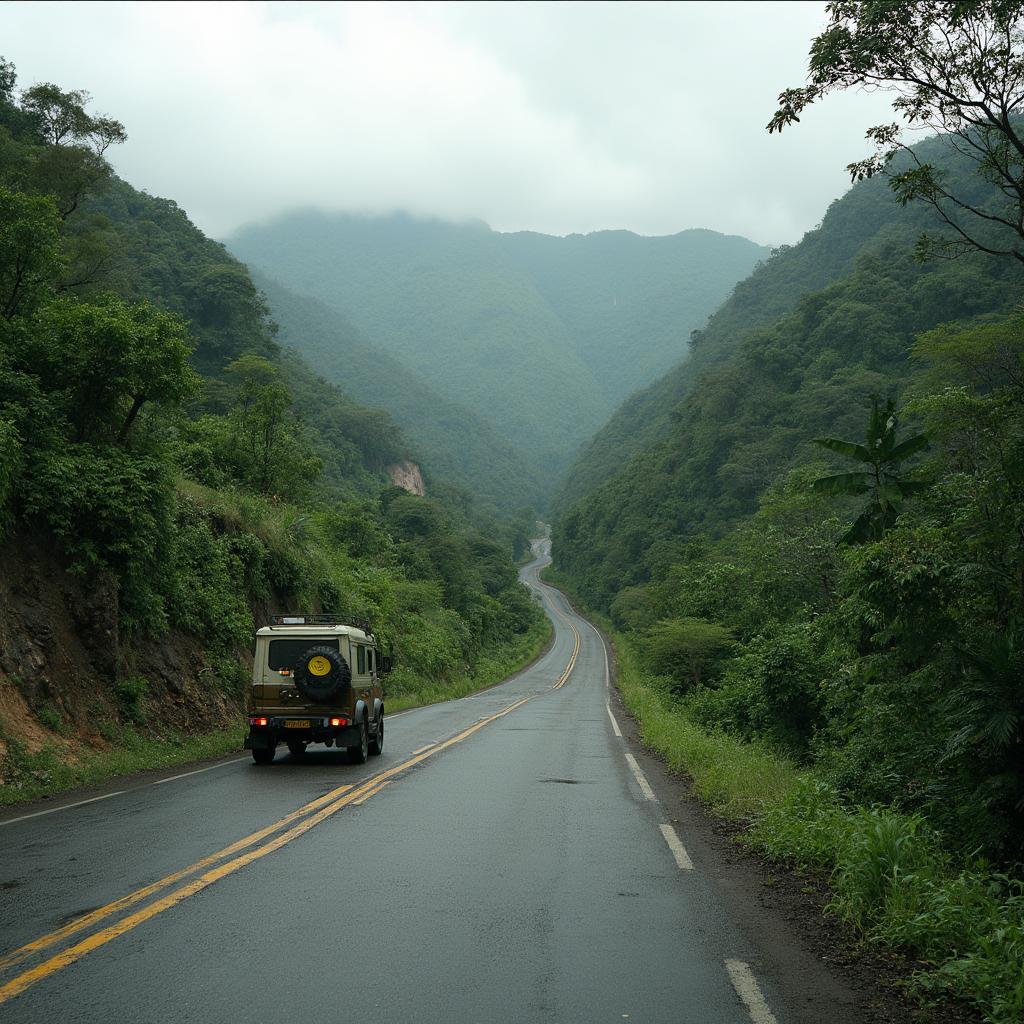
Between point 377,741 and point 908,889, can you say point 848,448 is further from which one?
point 908,889

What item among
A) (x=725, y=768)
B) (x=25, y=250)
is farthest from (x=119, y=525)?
(x=725, y=768)

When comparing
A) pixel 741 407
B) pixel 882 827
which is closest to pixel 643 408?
pixel 741 407

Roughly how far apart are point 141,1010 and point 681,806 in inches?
327

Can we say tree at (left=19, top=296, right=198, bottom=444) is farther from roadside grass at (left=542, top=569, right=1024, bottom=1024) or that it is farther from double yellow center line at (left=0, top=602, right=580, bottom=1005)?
roadside grass at (left=542, top=569, right=1024, bottom=1024)

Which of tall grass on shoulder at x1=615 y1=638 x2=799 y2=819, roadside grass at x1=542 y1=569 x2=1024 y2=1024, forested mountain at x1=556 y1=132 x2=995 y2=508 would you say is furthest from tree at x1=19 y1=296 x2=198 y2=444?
forested mountain at x1=556 y1=132 x2=995 y2=508

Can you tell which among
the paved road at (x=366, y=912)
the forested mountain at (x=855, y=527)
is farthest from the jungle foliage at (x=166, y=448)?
the forested mountain at (x=855, y=527)

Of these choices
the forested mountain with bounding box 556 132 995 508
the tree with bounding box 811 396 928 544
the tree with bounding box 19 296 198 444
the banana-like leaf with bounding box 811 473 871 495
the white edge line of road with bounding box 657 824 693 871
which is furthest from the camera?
the forested mountain with bounding box 556 132 995 508

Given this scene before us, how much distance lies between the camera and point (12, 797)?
11.3m

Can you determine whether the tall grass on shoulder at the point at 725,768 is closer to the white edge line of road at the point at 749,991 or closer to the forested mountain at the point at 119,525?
the white edge line of road at the point at 749,991

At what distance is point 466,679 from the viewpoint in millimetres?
46969

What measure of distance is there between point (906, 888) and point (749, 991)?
1.92 m

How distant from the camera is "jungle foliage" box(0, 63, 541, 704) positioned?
16.5 metres

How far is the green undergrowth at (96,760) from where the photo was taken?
1208 centimetres

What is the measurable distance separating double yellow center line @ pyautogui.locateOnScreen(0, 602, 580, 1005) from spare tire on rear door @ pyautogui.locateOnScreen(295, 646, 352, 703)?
219cm
